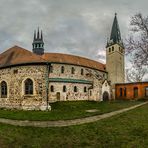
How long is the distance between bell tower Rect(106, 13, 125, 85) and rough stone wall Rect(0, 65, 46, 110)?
29671 millimetres

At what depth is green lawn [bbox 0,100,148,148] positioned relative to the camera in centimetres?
1512

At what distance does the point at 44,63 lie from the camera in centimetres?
2848

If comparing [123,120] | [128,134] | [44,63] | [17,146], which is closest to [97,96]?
[44,63]

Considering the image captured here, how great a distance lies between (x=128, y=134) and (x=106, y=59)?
4328 cm

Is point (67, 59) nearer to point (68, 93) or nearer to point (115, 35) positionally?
point (68, 93)

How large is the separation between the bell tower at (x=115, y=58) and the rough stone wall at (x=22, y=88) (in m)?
29.7

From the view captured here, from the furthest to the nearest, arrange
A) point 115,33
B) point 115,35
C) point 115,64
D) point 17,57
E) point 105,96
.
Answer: point 115,33 < point 115,35 < point 115,64 < point 105,96 < point 17,57

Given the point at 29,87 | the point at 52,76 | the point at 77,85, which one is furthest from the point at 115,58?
the point at 29,87

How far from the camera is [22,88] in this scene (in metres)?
28.4

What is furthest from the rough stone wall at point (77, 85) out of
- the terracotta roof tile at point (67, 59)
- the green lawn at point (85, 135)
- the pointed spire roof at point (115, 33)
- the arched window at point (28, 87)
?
the green lawn at point (85, 135)

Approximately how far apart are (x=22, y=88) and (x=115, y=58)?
33348mm

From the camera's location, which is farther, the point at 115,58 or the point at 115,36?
the point at 115,36

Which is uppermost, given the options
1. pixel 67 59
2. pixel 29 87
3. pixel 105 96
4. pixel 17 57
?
pixel 67 59

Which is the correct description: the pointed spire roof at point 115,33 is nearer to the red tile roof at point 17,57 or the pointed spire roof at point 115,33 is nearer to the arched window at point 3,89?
the red tile roof at point 17,57
